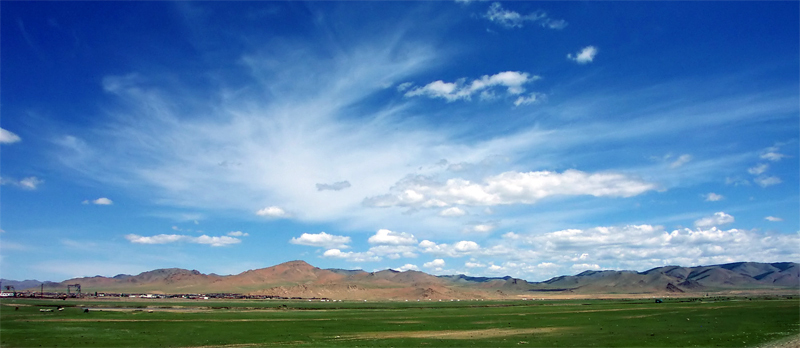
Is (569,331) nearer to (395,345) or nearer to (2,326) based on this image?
(395,345)

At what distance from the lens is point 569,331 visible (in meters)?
53.1

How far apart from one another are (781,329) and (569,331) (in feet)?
69.6

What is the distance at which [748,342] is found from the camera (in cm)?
4044

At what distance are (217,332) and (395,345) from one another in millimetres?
23659

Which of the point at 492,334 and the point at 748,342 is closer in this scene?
the point at 748,342

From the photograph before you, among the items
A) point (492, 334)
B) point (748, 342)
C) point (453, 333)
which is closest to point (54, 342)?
point (453, 333)

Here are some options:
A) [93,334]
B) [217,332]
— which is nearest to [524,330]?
[217,332]

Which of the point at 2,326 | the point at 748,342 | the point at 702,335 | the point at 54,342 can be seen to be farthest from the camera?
the point at 2,326

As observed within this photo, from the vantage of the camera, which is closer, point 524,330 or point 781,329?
point 781,329

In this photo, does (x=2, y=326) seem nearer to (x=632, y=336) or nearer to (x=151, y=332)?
(x=151, y=332)

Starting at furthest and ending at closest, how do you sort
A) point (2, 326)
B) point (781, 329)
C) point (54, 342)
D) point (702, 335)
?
point (2, 326)
point (781, 329)
point (702, 335)
point (54, 342)

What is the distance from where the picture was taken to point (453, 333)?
5194 cm

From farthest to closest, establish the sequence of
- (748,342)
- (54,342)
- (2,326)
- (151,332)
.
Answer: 1. (2,326)
2. (151,332)
3. (54,342)
4. (748,342)

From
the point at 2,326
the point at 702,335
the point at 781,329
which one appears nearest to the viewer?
the point at 702,335
